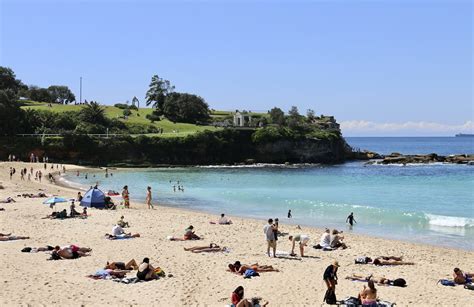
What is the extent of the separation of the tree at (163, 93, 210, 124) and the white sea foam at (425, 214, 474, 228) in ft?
273

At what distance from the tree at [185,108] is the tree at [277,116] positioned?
1494 centimetres

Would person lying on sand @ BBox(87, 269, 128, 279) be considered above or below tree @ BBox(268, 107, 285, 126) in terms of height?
below

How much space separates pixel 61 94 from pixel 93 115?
43732mm

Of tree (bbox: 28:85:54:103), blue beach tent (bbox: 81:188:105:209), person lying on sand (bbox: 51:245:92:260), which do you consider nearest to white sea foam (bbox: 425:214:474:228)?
blue beach tent (bbox: 81:188:105:209)

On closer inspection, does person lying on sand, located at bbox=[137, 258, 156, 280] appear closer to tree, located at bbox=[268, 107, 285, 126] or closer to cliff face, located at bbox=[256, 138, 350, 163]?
cliff face, located at bbox=[256, 138, 350, 163]

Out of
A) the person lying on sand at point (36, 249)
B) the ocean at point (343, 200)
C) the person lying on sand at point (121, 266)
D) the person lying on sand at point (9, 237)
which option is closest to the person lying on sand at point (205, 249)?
the person lying on sand at point (121, 266)

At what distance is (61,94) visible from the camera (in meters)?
132

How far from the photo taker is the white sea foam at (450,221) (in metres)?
→ 28.6

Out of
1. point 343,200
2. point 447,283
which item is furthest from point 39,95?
point 447,283

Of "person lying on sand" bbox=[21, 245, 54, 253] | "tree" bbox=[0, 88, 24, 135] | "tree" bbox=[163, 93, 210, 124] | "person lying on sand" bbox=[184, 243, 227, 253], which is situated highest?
"tree" bbox=[163, 93, 210, 124]

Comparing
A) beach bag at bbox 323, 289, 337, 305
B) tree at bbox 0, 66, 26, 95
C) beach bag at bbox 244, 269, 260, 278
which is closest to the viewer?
beach bag at bbox 323, 289, 337, 305

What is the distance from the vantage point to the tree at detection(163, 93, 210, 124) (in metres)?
110

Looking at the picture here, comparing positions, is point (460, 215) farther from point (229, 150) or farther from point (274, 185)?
point (229, 150)

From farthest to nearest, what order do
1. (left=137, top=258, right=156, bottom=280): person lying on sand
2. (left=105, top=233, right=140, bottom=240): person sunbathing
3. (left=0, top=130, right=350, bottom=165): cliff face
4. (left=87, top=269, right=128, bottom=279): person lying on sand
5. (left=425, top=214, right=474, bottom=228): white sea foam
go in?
(left=0, top=130, right=350, bottom=165): cliff face → (left=425, top=214, right=474, bottom=228): white sea foam → (left=105, top=233, right=140, bottom=240): person sunbathing → (left=87, top=269, right=128, bottom=279): person lying on sand → (left=137, top=258, right=156, bottom=280): person lying on sand
